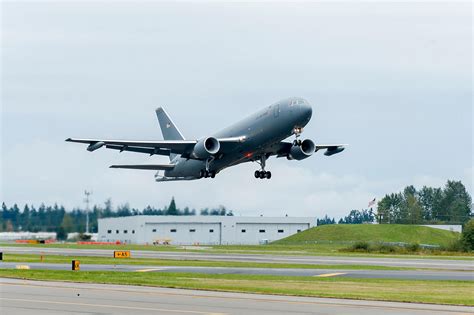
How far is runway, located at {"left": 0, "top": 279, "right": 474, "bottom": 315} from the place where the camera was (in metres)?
27.8

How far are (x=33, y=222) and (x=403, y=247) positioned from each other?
36.2 m

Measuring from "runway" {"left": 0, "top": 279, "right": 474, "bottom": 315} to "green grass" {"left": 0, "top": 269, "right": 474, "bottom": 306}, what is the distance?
2166 mm

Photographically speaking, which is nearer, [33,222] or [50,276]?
[50,276]

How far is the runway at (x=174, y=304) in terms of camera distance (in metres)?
27.8

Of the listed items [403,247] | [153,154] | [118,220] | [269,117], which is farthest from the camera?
[118,220]

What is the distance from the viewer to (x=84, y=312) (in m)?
27.1

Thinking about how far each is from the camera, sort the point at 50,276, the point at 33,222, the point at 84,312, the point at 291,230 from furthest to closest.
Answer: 1. the point at 291,230
2. the point at 33,222
3. the point at 50,276
4. the point at 84,312

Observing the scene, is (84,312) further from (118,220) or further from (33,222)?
(118,220)

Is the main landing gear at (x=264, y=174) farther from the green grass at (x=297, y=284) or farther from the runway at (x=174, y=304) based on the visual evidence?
the runway at (x=174, y=304)

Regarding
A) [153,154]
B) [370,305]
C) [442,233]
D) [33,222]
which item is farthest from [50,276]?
[442,233]

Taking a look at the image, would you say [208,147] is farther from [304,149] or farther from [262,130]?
[304,149]

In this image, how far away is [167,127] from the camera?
79250mm

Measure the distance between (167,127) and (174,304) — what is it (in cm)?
5018

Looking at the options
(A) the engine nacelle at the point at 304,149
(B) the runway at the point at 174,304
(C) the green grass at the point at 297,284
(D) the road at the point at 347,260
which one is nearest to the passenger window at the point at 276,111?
(A) the engine nacelle at the point at 304,149
